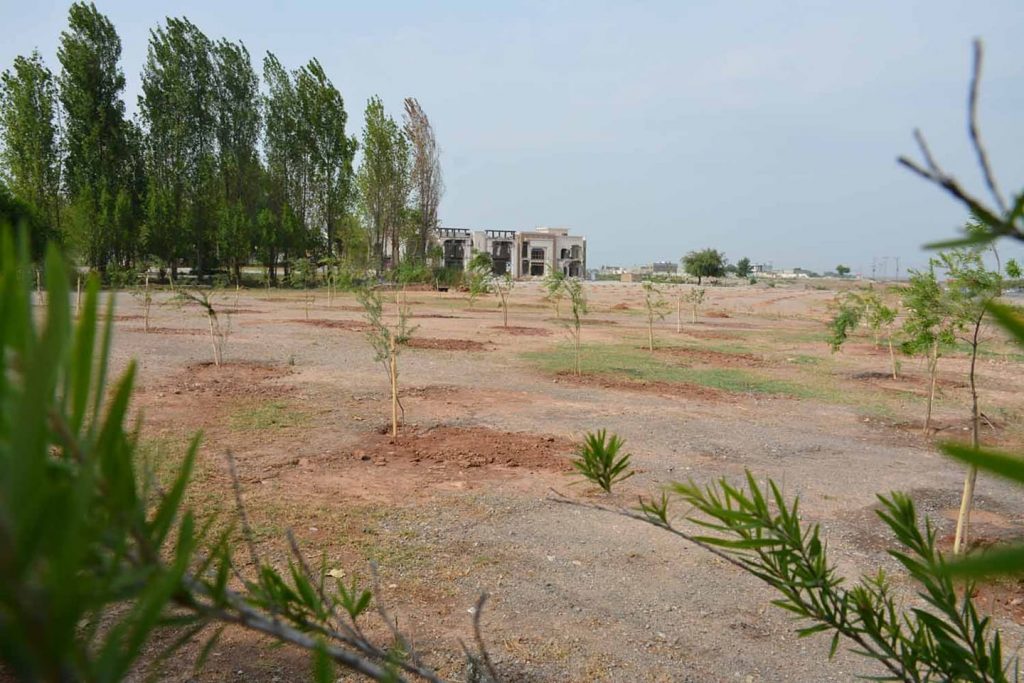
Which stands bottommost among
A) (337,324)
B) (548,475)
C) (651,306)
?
(548,475)

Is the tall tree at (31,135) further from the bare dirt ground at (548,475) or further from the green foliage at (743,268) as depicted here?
the green foliage at (743,268)

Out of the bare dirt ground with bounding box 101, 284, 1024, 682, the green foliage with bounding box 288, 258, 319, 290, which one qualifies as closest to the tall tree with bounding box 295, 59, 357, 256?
the green foliage with bounding box 288, 258, 319, 290

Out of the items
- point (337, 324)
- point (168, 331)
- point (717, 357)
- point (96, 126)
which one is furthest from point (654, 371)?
point (96, 126)

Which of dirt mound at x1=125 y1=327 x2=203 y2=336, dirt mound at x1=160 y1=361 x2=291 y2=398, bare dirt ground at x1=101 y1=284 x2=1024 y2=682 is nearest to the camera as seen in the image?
bare dirt ground at x1=101 y1=284 x2=1024 y2=682

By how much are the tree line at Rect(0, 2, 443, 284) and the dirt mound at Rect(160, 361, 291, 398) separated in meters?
15.7

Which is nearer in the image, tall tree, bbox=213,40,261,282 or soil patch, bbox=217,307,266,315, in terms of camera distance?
soil patch, bbox=217,307,266,315

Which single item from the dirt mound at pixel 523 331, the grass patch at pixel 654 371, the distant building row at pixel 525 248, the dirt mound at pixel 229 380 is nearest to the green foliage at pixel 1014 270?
the grass patch at pixel 654 371

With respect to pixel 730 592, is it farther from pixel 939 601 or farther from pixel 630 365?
pixel 630 365

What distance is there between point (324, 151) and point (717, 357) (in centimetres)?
3220

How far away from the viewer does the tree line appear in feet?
104

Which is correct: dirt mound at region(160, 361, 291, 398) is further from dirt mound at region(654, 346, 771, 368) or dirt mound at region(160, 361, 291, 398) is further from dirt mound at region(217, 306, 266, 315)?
dirt mound at region(217, 306, 266, 315)

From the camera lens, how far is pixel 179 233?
35.2 m

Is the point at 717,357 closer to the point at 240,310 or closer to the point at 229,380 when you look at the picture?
the point at 229,380

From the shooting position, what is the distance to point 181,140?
118 feet
